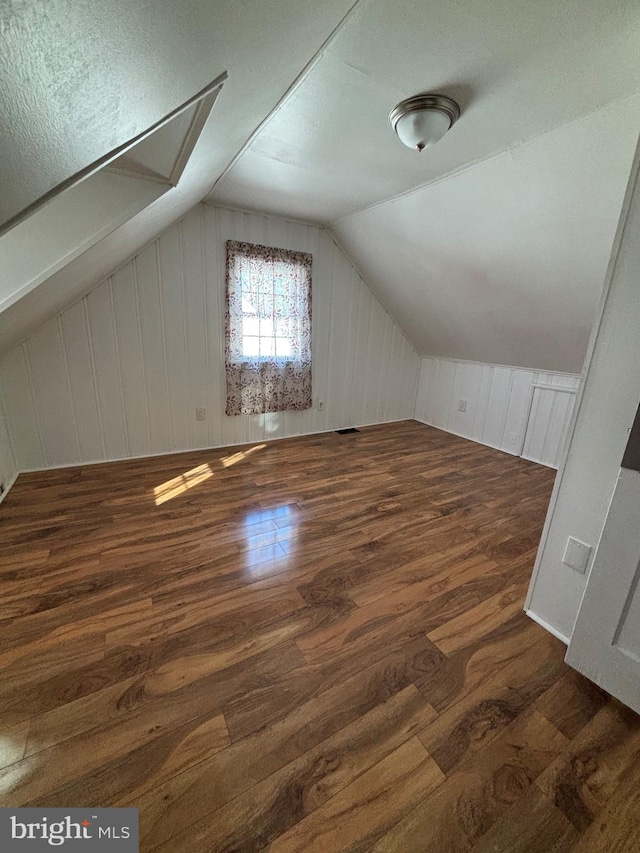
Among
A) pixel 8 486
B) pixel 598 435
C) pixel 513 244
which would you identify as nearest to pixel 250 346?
pixel 8 486

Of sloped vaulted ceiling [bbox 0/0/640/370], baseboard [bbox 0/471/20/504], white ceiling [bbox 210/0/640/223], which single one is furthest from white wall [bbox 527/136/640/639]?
baseboard [bbox 0/471/20/504]

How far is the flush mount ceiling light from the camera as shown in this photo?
1506mm

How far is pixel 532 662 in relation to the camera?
1.30m

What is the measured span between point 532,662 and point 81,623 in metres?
1.81

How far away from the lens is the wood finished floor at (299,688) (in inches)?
34.6

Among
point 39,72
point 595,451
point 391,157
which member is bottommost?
point 595,451

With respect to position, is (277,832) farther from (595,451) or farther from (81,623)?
(595,451)

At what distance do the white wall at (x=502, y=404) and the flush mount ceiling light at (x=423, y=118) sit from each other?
7.78 ft

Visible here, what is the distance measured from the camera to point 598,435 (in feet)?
4.03

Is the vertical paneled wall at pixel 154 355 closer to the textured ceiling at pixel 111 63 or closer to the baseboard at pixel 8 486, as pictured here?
the baseboard at pixel 8 486

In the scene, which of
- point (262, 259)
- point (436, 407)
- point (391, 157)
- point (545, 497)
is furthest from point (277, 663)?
point (436, 407)

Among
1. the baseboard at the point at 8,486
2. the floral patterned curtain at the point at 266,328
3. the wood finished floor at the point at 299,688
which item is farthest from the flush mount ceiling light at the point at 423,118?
the baseboard at the point at 8,486

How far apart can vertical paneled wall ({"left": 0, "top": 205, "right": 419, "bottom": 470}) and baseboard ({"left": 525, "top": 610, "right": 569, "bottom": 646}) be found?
2.70 metres

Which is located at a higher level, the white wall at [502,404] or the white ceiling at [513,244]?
the white ceiling at [513,244]
